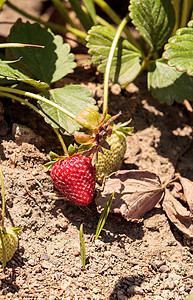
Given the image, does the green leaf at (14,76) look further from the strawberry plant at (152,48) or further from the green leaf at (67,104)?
the strawberry plant at (152,48)

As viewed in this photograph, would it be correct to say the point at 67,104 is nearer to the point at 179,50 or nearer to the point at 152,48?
the point at 179,50

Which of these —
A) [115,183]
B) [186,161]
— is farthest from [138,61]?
[115,183]

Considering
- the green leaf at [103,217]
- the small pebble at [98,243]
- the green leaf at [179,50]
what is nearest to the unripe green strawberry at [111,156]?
the green leaf at [103,217]

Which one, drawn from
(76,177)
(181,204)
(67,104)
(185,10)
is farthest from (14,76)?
(185,10)

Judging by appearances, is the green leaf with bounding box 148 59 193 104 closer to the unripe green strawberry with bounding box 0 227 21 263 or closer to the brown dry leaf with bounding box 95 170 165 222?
the brown dry leaf with bounding box 95 170 165 222

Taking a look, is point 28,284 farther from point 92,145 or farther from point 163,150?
point 163,150

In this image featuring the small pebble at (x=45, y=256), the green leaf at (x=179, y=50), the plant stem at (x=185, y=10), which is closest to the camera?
the small pebble at (x=45, y=256)
